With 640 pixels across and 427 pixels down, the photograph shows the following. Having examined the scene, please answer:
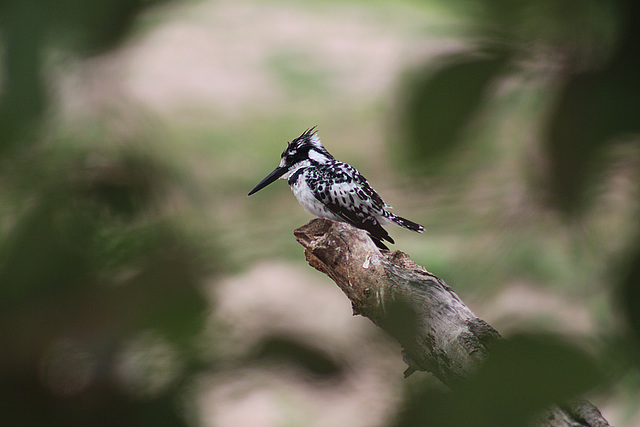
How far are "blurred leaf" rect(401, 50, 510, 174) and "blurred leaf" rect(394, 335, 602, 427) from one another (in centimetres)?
7

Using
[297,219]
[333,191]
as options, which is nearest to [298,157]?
[333,191]

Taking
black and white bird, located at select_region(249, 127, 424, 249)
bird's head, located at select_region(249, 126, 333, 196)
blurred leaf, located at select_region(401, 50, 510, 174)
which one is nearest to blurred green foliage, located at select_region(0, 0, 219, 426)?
blurred leaf, located at select_region(401, 50, 510, 174)

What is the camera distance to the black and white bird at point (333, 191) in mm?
2074

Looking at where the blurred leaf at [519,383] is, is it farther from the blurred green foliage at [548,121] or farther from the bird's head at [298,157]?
the bird's head at [298,157]

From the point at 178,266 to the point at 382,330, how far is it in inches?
Answer: 3.7

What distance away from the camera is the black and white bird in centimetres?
207

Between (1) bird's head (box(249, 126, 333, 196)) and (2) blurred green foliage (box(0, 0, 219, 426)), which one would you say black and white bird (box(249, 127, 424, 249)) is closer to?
(1) bird's head (box(249, 126, 333, 196))

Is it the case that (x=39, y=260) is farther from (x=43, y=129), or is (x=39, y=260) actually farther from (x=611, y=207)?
(x=611, y=207)

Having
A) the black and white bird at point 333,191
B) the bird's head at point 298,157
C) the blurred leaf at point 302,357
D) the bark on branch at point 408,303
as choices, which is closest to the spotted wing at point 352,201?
the black and white bird at point 333,191

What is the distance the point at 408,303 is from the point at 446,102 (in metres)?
0.09

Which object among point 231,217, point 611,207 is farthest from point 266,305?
point 611,207

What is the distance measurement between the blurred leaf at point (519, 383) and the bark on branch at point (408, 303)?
0.04 metres

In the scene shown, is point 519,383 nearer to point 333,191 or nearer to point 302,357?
point 302,357

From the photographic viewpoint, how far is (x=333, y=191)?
6.91ft
